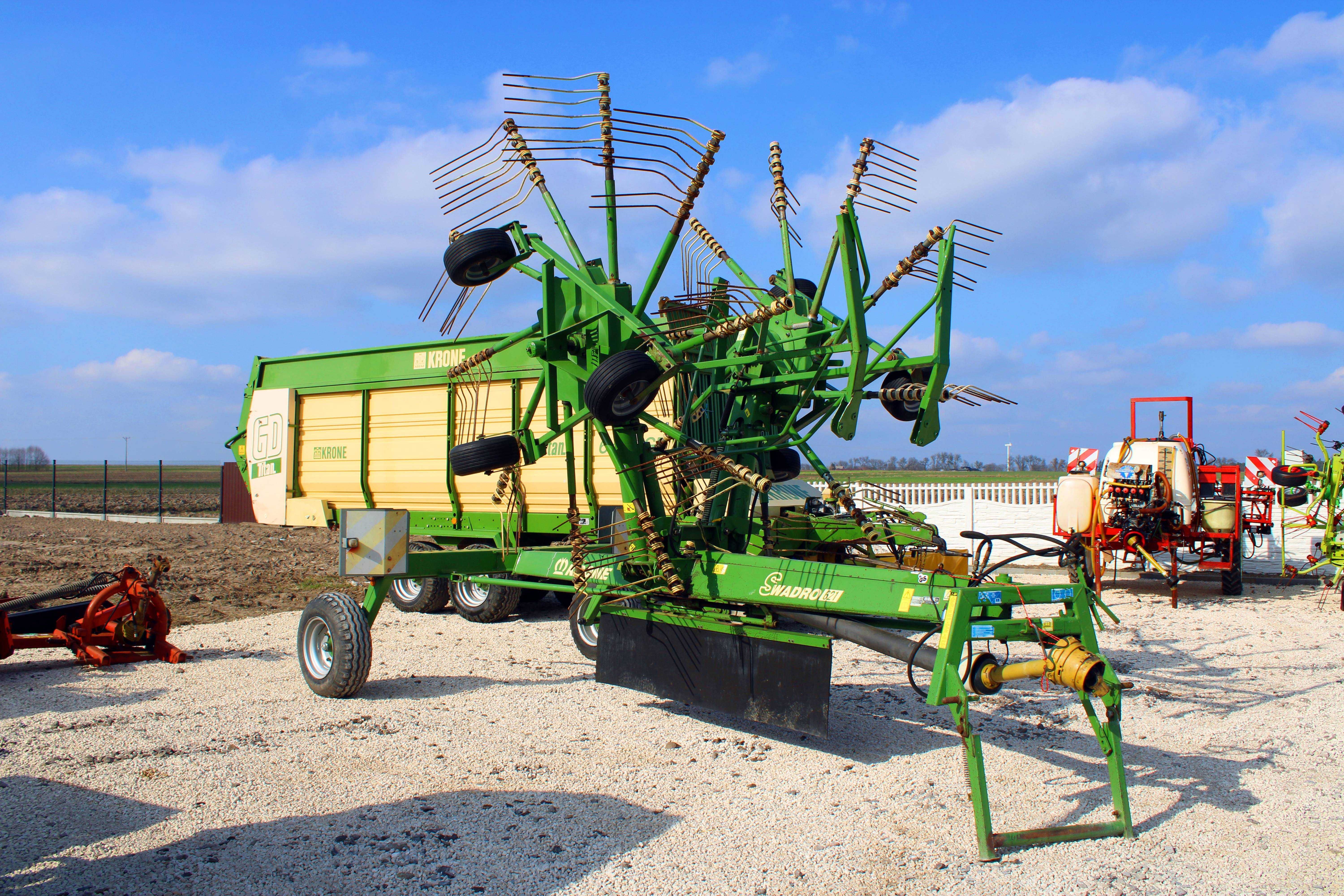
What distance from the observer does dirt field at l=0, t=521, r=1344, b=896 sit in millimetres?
3512

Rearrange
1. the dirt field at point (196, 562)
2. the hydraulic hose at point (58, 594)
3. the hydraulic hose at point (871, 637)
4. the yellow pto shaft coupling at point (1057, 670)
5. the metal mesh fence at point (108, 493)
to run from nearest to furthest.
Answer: the yellow pto shaft coupling at point (1057, 670)
the hydraulic hose at point (871, 637)
the hydraulic hose at point (58, 594)
the dirt field at point (196, 562)
the metal mesh fence at point (108, 493)

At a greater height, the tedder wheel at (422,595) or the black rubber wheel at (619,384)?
the black rubber wheel at (619,384)

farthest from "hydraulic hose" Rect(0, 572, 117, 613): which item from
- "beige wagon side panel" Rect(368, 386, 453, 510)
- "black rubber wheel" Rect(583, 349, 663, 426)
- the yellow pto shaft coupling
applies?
the yellow pto shaft coupling

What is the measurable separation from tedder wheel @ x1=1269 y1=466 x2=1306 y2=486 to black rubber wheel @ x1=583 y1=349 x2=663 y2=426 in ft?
37.2

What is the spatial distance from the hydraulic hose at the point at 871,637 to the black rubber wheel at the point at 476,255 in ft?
9.46

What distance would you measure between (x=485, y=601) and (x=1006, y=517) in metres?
12.3

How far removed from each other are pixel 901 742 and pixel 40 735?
5.09 m

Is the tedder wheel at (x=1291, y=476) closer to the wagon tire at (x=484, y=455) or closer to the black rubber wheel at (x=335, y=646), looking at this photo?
the wagon tire at (x=484, y=455)

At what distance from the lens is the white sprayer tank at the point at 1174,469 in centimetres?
1170

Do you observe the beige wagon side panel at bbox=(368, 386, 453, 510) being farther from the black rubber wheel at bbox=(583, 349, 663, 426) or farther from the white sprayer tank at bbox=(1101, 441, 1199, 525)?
the white sprayer tank at bbox=(1101, 441, 1199, 525)

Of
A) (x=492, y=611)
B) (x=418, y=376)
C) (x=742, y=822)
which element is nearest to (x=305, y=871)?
(x=742, y=822)

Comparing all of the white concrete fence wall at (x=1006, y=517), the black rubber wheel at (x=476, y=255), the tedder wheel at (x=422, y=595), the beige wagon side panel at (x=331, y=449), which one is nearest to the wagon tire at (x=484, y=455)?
the black rubber wheel at (x=476, y=255)

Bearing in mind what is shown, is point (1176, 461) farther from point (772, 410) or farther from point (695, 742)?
point (695, 742)

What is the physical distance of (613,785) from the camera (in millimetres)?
4574
